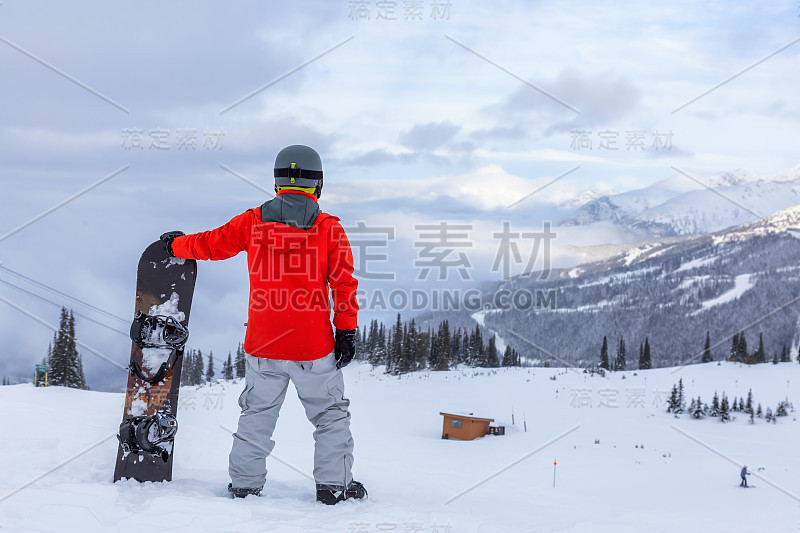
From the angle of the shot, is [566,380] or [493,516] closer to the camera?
[493,516]

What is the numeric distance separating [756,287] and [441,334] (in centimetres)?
16017

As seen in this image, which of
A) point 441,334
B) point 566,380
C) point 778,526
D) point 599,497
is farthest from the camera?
point 441,334

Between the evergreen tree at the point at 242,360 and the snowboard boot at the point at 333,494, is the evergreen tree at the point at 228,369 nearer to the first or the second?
the evergreen tree at the point at 242,360

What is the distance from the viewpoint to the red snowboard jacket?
537 centimetres

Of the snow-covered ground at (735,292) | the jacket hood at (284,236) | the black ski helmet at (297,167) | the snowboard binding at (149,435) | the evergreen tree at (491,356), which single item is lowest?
the evergreen tree at (491,356)

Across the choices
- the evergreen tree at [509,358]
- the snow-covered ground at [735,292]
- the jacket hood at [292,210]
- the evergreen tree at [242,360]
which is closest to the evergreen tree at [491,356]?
the evergreen tree at [509,358]

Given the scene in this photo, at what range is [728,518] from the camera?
12.8 metres

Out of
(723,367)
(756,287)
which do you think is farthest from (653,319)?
(723,367)

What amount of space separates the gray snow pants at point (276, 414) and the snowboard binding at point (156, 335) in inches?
35.8

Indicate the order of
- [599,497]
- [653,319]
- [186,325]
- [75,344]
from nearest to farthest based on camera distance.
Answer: [186,325]
[599,497]
[75,344]
[653,319]

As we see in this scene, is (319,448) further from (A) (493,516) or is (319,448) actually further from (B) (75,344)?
(B) (75,344)

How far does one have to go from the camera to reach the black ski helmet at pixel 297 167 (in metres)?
5.50

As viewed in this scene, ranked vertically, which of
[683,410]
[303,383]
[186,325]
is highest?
[186,325]

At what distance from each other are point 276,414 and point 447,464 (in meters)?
10.7
